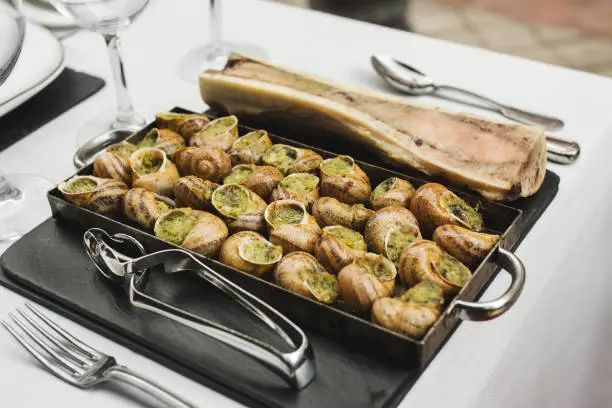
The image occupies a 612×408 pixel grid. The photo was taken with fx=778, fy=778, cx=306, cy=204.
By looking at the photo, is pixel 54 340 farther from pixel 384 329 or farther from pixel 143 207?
pixel 384 329

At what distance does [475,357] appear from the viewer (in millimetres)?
578

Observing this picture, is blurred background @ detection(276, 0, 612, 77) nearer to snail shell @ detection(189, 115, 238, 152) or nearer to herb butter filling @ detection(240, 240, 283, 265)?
snail shell @ detection(189, 115, 238, 152)

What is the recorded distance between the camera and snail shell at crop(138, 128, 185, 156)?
741 millimetres

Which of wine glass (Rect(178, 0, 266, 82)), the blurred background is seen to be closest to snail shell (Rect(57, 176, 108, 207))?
wine glass (Rect(178, 0, 266, 82))

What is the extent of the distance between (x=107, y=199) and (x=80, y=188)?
0.13 ft

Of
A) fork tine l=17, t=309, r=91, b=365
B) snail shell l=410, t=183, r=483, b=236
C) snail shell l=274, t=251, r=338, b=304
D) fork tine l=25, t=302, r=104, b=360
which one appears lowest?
fork tine l=17, t=309, r=91, b=365

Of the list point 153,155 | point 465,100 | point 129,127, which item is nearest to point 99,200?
point 153,155

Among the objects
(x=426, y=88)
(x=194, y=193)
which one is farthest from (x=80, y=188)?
(x=426, y=88)

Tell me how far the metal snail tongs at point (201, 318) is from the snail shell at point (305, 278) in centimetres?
3

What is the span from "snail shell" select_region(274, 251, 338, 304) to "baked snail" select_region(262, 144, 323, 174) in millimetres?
141

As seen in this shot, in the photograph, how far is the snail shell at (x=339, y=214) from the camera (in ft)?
2.11

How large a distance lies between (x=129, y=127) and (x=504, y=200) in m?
0.42

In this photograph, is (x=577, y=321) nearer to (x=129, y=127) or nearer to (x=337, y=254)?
(x=337, y=254)

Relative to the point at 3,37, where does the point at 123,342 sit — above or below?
below
